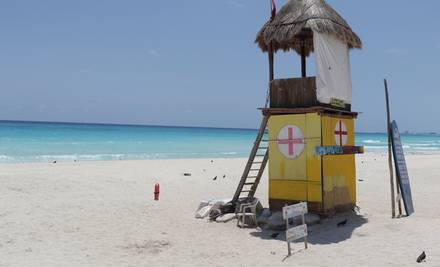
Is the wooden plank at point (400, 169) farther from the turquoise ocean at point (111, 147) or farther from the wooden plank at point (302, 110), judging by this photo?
the turquoise ocean at point (111, 147)

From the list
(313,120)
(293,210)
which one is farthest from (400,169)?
(293,210)

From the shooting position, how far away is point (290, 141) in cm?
1247

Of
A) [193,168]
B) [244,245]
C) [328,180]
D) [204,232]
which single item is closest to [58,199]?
[204,232]

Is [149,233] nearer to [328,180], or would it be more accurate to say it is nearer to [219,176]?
[328,180]

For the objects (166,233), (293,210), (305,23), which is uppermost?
(305,23)

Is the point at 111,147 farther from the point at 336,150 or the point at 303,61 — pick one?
the point at 336,150

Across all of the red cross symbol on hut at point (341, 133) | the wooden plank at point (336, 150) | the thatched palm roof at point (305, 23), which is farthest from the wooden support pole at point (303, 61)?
the wooden plank at point (336, 150)

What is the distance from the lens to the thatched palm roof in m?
12.1

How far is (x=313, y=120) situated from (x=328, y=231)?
2.76m

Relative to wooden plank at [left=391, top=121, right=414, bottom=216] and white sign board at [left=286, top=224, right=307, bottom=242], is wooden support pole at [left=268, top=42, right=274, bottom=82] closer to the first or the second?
wooden plank at [left=391, top=121, right=414, bottom=216]

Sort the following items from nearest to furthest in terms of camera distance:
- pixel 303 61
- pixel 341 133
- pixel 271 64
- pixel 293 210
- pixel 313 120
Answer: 1. pixel 293 210
2. pixel 313 120
3. pixel 341 133
4. pixel 271 64
5. pixel 303 61

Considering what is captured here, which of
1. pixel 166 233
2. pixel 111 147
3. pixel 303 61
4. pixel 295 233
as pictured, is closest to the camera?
pixel 295 233


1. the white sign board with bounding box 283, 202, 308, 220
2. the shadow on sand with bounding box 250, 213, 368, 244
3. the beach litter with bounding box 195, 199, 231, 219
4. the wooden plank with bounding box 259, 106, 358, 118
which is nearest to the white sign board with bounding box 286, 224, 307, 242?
the white sign board with bounding box 283, 202, 308, 220

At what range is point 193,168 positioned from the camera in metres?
28.8
